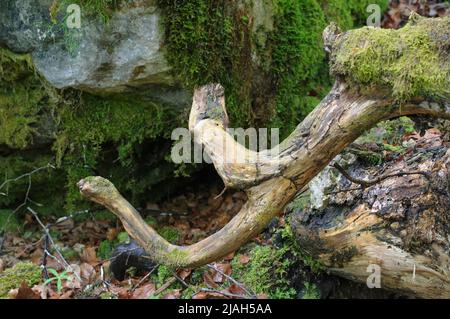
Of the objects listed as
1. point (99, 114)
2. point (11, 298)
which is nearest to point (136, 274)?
point (11, 298)

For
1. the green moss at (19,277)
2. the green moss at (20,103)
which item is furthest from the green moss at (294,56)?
the green moss at (19,277)

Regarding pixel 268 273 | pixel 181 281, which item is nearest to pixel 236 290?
pixel 268 273

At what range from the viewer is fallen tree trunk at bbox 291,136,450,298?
11.2ft

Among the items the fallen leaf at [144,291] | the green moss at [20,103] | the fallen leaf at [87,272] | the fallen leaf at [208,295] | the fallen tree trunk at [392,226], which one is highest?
the green moss at [20,103]

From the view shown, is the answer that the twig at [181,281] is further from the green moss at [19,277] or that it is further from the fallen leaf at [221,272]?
the green moss at [19,277]

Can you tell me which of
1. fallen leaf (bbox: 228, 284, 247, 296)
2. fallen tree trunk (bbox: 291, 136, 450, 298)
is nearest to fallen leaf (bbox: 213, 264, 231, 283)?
fallen leaf (bbox: 228, 284, 247, 296)

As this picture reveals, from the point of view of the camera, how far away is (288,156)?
123 inches

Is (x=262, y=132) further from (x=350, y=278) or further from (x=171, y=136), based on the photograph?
(x=350, y=278)

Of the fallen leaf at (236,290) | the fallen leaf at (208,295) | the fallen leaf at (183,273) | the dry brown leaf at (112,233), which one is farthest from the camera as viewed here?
the dry brown leaf at (112,233)

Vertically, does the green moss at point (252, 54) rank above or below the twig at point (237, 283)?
above

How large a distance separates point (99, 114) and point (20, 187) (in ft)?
4.29

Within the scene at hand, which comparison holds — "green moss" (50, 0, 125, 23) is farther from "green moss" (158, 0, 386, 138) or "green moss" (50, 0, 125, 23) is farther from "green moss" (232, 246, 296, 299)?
"green moss" (232, 246, 296, 299)

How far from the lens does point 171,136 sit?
203 inches

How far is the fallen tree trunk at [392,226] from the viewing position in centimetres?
340
